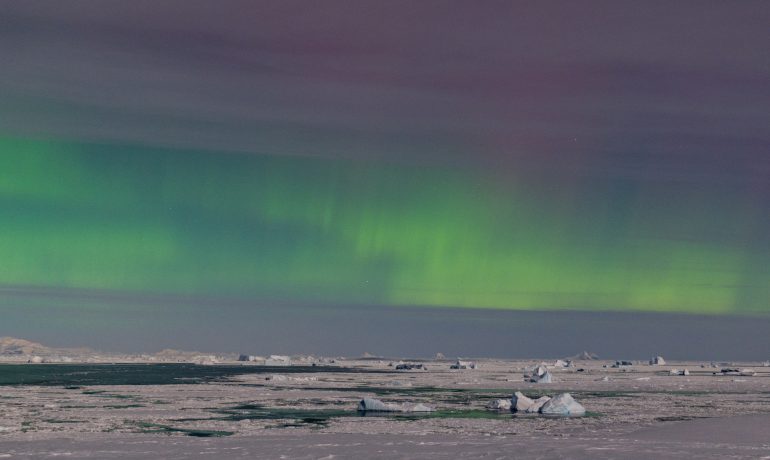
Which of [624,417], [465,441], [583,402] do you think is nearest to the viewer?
[465,441]

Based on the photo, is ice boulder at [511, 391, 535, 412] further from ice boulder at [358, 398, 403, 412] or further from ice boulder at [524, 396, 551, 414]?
ice boulder at [358, 398, 403, 412]

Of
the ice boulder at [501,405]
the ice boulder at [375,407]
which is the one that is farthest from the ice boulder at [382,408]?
the ice boulder at [501,405]

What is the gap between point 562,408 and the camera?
35.5 metres

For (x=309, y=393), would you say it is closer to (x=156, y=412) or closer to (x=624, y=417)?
(x=156, y=412)

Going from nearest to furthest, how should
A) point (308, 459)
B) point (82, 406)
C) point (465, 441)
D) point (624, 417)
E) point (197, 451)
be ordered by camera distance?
point (308, 459) < point (197, 451) < point (465, 441) < point (624, 417) < point (82, 406)

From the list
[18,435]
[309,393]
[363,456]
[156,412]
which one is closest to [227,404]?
[156,412]

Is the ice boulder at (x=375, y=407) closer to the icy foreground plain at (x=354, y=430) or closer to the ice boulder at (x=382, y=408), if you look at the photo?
the ice boulder at (x=382, y=408)

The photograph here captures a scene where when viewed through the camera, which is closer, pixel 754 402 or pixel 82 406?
pixel 82 406

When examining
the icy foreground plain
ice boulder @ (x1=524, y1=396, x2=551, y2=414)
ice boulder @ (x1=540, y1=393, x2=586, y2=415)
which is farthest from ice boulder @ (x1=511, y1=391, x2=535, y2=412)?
the icy foreground plain

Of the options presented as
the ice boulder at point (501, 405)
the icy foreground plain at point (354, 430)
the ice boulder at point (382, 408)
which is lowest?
the icy foreground plain at point (354, 430)

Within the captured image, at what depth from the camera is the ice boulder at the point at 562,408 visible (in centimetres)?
3534

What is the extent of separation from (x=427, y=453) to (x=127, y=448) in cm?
853

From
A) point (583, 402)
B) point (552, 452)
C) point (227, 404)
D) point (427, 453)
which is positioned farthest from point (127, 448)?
point (583, 402)

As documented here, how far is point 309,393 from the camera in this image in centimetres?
5212
